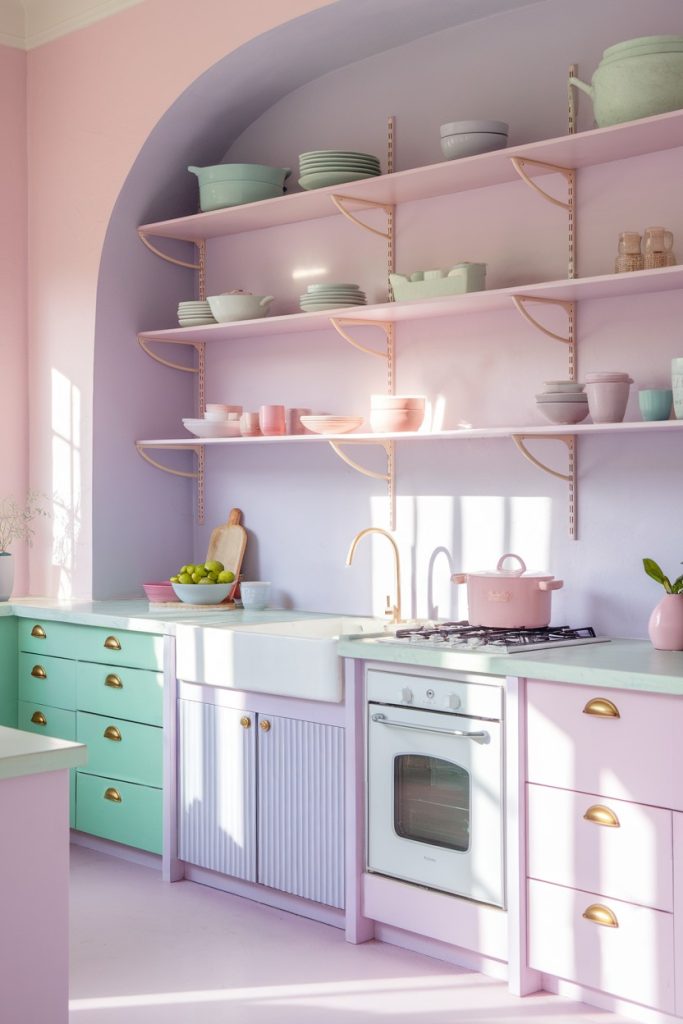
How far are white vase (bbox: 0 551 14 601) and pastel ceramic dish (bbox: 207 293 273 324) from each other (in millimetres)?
1219

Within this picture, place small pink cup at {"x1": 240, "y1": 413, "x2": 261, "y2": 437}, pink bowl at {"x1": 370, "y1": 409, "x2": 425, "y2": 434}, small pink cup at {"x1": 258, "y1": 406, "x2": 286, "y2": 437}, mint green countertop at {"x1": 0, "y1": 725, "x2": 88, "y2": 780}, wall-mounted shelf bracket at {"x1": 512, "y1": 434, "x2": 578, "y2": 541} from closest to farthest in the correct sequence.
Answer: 1. mint green countertop at {"x1": 0, "y1": 725, "x2": 88, "y2": 780}
2. wall-mounted shelf bracket at {"x1": 512, "y1": 434, "x2": 578, "y2": 541}
3. pink bowl at {"x1": 370, "y1": 409, "x2": 425, "y2": 434}
4. small pink cup at {"x1": 258, "y1": 406, "x2": 286, "y2": 437}
5. small pink cup at {"x1": 240, "y1": 413, "x2": 261, "y2": 437}

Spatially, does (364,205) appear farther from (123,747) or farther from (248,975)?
(248,975)

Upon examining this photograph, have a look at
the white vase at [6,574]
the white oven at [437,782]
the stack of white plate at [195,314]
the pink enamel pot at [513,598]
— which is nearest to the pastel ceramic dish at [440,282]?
the pink enamel pot at [513,598]

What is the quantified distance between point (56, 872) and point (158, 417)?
310 centimetres

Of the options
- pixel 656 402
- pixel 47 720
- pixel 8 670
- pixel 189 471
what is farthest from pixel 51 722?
pixel 656 402

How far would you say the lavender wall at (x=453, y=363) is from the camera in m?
3.58

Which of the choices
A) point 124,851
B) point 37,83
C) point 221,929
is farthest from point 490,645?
point 37,83

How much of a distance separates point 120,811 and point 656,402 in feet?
7.28

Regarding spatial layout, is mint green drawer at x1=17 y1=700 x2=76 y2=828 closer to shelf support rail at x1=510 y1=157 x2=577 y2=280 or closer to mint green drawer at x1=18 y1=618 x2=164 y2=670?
mint green drawer at x1=18 y1=618 x2=164 y2=670

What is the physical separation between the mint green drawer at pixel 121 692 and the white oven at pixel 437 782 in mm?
957

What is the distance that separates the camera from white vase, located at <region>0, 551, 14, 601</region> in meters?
4.70

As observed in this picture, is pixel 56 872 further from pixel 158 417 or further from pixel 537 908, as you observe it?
pixel 158 417

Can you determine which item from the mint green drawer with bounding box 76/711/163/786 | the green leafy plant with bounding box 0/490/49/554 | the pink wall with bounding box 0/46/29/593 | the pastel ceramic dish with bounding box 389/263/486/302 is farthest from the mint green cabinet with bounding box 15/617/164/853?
the pastel ceramic dish with bounding box 389/263/486/302

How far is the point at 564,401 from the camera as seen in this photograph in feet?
11.4
